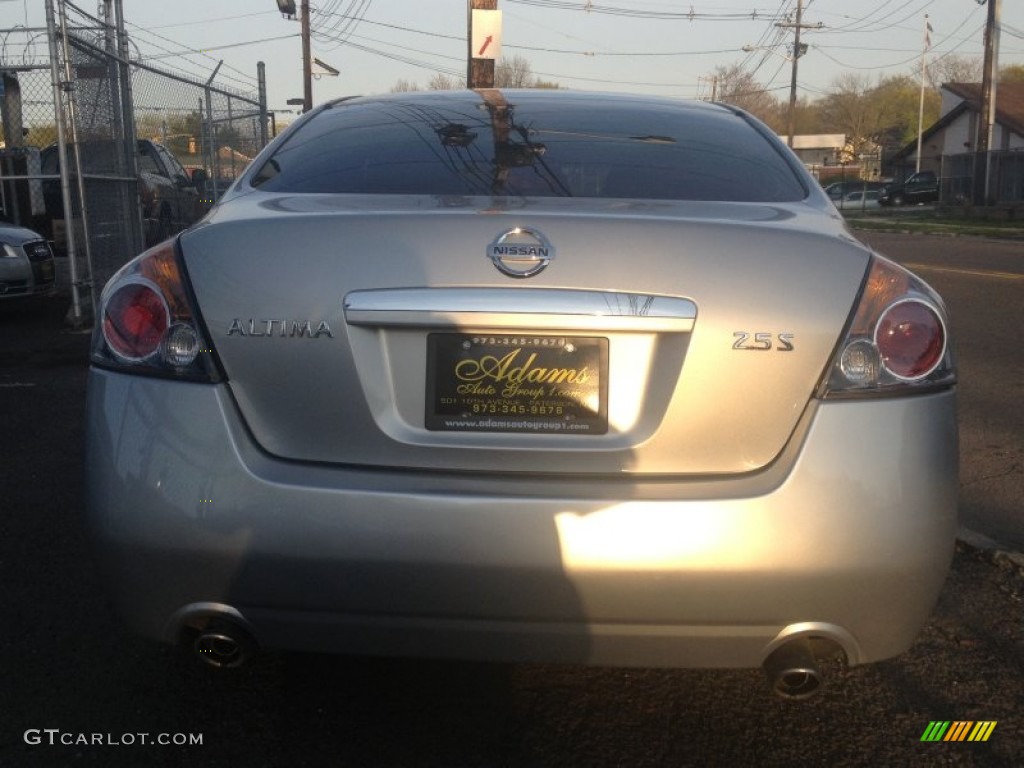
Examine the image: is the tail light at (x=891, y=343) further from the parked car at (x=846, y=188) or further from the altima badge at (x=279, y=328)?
the parked car at (x=846, y=188)

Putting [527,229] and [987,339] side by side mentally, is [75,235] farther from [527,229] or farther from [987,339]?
[527,229]

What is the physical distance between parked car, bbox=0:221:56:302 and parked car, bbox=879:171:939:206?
164 feet

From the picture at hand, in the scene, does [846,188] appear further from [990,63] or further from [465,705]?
[465,705]

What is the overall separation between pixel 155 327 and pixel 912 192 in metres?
56.6

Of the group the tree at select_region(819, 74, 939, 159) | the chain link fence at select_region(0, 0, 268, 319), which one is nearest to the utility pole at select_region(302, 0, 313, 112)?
the chain link fence at select_region(0, 0, 268, 319)

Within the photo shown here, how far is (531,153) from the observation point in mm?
3182

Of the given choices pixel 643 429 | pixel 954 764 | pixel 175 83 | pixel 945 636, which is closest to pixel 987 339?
pixel 945 636

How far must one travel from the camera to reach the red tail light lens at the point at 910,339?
7.93 ft

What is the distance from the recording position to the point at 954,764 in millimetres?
2725

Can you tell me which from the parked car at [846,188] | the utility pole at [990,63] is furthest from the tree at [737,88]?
the utility pole at [990,63]

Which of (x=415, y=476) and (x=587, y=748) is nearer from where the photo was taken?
(x=415, y=476)

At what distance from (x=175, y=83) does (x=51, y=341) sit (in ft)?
18.0

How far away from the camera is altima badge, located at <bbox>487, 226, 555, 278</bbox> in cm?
233

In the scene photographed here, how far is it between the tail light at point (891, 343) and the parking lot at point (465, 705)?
3.22 feet
